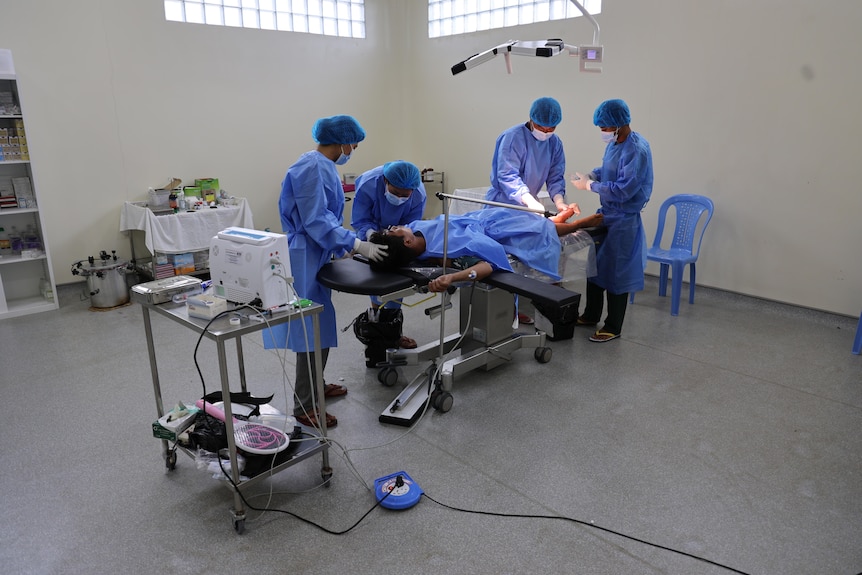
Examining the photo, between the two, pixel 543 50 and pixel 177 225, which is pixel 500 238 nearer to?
pixel 543 50

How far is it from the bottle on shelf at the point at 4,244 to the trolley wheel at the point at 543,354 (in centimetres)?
372

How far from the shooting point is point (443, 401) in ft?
8.75

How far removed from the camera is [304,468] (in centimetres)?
229

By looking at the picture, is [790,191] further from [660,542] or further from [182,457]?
[182,457]

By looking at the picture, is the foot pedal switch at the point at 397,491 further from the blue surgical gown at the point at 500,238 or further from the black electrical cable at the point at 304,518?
the blue surgical gown at the point at 500,238

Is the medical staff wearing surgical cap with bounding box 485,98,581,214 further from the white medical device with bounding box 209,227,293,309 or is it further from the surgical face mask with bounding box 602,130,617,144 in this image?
the white medical device with bounding box 209,227,293,309

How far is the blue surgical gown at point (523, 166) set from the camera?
11.0 ft

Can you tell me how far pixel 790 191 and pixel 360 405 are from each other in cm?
313

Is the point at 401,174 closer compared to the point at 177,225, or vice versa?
the point at 401,174

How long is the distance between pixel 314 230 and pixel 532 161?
165 cm

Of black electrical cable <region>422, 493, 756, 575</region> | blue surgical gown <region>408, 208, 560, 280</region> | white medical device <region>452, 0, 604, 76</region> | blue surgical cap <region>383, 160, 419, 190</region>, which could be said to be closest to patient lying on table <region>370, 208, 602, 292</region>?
blue surgical gown <region>408, 208, 560, 280</region>

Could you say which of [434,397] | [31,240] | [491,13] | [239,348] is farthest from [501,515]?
[491,13]

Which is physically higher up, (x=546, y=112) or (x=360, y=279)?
(x=546, y=112)

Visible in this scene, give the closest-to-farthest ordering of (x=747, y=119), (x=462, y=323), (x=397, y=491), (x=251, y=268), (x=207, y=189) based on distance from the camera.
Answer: (x=251, y=268), (x=397, y=491), (x=462, y=323), (x=747, y=119), (x=207, y=189)
